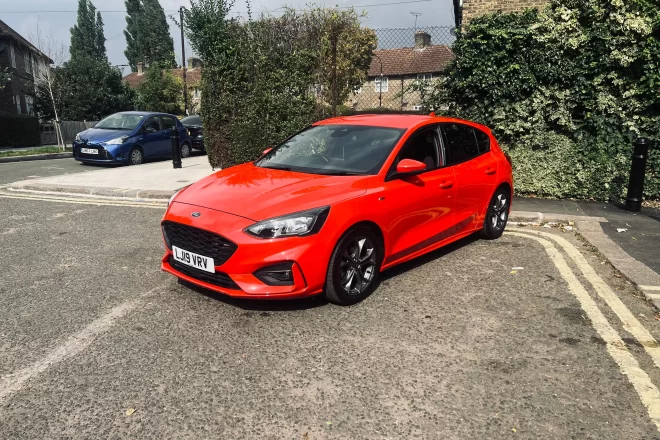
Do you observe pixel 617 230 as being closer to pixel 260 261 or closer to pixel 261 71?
pixel 260 261

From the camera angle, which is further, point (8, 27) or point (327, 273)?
point (8, 27)

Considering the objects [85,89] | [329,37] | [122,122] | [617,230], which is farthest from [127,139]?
[85,89]

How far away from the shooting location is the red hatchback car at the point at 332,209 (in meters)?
3.75

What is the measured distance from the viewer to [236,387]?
2.92m

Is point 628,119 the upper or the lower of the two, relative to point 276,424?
upper

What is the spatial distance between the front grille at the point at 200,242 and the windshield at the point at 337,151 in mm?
1245

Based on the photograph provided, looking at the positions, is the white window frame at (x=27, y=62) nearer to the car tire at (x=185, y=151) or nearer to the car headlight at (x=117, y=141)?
the car tire at (x=185, y=151)

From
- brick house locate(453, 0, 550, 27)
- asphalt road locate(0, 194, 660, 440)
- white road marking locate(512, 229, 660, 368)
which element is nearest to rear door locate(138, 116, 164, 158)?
brick house locate(453, 0, 550, 27)

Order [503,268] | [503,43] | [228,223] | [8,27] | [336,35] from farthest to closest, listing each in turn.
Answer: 1. [8,27]
2. [336,35]
3. [503,43]
4. [503,268]
5. [228,223]

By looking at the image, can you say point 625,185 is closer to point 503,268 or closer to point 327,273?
point 503,268

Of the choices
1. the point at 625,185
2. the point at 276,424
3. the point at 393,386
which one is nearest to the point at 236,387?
the point at 276,424

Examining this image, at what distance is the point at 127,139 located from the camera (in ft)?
47.6

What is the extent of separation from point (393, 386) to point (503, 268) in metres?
2.68

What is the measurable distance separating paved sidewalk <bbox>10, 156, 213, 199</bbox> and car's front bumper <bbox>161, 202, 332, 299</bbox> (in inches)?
215
